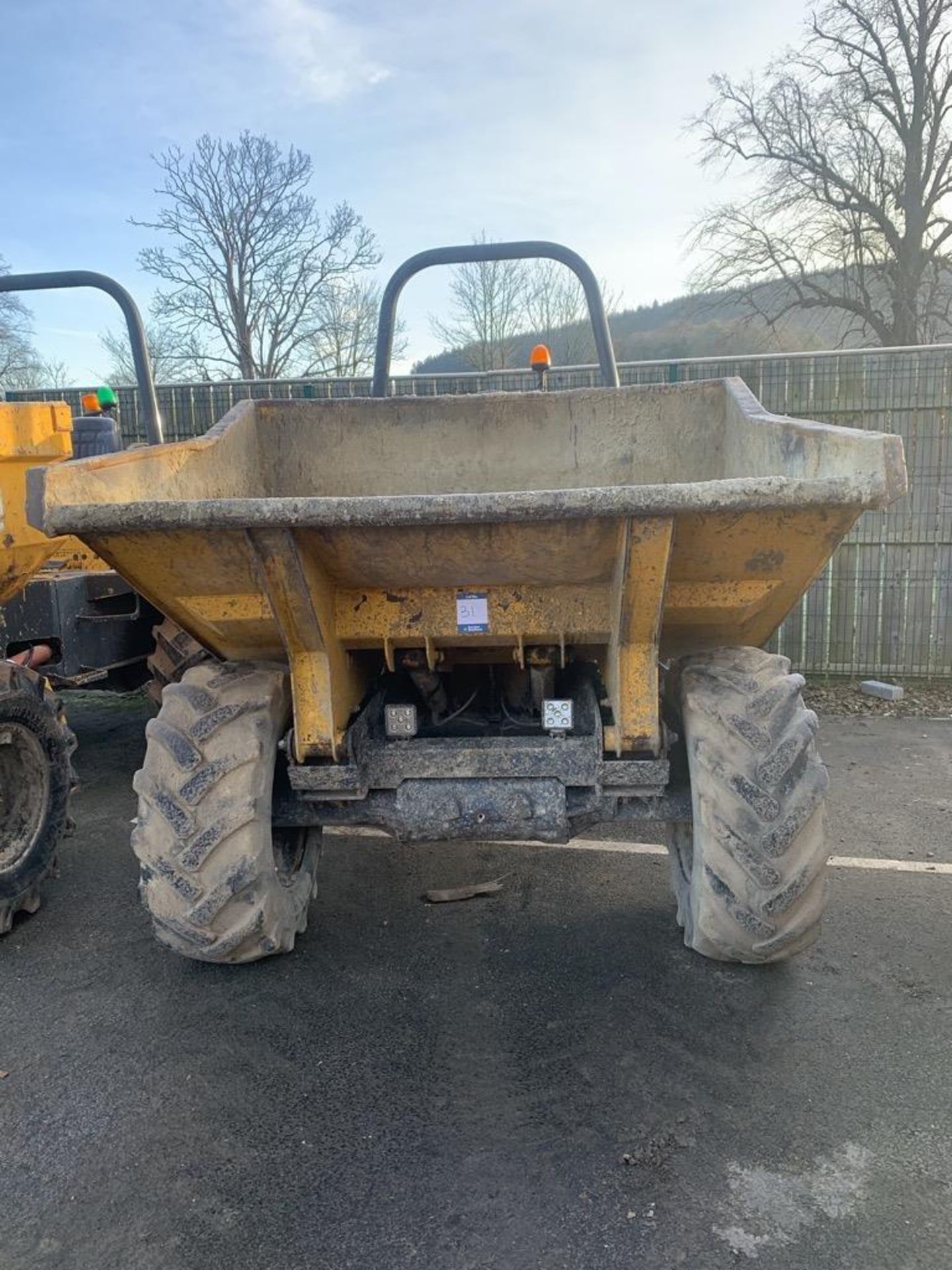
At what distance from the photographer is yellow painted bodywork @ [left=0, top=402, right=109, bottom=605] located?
Answer: 150 inches

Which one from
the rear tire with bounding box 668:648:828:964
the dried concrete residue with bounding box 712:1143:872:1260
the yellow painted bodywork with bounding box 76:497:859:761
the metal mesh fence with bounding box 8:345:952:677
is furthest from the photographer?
the metal mesh fence with bounding box 8:345:952:677

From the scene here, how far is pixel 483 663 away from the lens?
3.38m

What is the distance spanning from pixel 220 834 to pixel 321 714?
45cm

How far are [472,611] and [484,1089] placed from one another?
133 centimetres

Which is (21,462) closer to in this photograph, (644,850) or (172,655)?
(172,655)

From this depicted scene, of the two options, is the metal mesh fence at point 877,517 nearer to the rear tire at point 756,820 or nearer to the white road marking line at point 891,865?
the white road marking line at point 891,865

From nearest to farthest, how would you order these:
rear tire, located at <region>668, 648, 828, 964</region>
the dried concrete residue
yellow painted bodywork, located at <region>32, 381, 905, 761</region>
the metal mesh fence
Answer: the dried concrete residue → yellow painted bodywork, located at <region>32, 381, 905, 761</region> → rear tire, located at <region>668, 648, 828, 964</region> → the metal mesh fence

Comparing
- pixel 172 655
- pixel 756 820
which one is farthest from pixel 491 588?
pixel 172 655

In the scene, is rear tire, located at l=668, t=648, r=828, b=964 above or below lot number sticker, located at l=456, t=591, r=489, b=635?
below

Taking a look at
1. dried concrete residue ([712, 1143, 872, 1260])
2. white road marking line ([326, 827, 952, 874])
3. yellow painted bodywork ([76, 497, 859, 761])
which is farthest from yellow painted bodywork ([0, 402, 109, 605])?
dried concrete residue ([712, 1143, 872, 1260])

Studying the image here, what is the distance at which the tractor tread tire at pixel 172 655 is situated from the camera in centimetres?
489

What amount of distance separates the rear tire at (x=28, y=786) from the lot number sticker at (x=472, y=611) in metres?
1.83

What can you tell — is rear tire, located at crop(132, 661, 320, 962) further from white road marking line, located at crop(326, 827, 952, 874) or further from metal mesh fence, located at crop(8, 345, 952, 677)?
metal mesh fence, located at crop(8, 345, 952, 677)

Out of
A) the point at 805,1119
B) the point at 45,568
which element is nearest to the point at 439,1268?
the point at 805,1119
